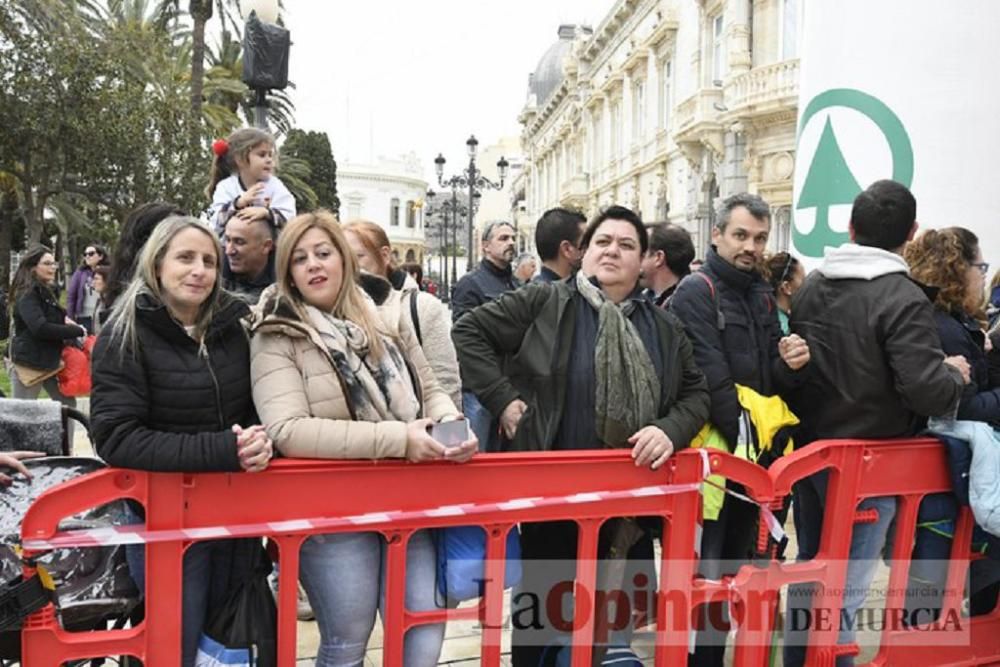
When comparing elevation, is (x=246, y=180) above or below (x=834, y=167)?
below

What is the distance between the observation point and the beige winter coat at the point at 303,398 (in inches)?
92.5

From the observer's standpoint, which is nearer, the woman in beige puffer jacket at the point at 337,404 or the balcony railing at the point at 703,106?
the woman in beige puffer jacket at the point at 337,404

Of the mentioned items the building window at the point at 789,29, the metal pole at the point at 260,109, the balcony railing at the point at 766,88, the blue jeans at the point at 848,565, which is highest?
the building window at the point at 789,29

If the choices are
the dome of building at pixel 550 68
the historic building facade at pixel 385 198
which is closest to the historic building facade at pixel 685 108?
the dome of building at pixel 550 68

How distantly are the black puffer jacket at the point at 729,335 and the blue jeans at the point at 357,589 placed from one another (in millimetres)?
1348

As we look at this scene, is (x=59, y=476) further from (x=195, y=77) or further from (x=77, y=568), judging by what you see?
(x=195, y=77)

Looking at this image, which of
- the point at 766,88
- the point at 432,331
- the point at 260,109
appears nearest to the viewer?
the point at 432,331

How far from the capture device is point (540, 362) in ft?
9.52

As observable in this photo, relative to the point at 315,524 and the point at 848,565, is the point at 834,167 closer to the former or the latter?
the point at 848,565

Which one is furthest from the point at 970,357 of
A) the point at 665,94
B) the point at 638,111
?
the point at 638,111

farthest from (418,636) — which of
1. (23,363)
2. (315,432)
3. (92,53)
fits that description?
(92,53)

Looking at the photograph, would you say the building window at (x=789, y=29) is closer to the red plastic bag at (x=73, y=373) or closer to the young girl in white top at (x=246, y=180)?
the red plastic bag at (x=73, y=373)

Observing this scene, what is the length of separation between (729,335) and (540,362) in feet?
3.07

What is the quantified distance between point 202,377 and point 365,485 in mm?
591
